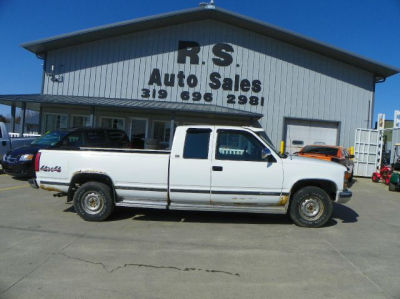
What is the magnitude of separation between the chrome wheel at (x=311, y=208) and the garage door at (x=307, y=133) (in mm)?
12209

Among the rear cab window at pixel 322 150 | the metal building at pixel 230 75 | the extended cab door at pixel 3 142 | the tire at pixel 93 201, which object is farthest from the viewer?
the metal building at pixel 230 75

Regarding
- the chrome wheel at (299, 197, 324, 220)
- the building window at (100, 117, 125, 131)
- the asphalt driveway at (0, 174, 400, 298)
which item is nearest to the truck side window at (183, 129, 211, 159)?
the asphalt driveway at (0, 174, 400, 298)

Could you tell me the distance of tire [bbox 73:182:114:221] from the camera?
6.19m

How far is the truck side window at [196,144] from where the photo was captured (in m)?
6.09

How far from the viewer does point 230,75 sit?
1786 centimetres

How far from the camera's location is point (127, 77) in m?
18.0

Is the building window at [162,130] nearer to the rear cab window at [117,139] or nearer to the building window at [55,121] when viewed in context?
the building window at [55,121]

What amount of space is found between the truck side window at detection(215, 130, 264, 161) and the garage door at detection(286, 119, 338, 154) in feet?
41.0

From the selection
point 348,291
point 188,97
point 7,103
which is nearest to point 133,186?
point 348,291

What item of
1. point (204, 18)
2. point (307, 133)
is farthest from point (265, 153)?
point (204, 18)

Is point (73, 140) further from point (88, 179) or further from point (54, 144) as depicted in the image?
point (88, 179)

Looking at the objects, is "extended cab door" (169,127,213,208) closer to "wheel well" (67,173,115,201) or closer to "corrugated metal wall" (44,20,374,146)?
"wheel well" (67,173,115,201)

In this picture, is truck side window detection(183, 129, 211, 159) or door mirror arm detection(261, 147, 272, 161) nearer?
door mirror arm detection(261, 147, 272, 161)

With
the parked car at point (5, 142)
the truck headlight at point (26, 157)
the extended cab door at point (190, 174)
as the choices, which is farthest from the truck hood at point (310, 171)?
the parked car at point (5, 142)
